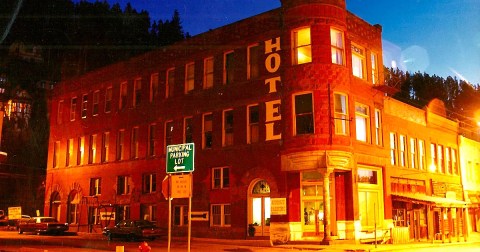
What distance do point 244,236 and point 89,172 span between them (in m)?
18.5

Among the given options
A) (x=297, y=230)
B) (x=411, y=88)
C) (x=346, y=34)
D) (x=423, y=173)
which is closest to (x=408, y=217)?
(x=423, y=173)

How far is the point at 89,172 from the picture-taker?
4238cm

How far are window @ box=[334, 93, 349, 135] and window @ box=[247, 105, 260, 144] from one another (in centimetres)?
514

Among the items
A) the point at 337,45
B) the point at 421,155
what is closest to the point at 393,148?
the point at 421,155

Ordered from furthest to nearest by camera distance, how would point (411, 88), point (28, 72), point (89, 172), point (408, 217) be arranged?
point (28, 72)
point (411, 88)
point (89, 172)
point (408, 217)

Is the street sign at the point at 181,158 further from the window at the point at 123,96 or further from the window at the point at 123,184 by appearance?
the window at the point at 123,96

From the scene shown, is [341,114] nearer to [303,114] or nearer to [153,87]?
[303,114]

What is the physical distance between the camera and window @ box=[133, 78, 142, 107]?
39.7 metres

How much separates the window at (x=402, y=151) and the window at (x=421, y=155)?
234cm

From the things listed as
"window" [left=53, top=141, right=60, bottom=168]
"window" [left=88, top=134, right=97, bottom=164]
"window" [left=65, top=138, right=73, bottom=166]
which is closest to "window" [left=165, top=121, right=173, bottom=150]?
"window" [left=88, top=134, right=97, bottom=164]

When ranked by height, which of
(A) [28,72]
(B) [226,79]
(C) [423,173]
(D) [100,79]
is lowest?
(C) [423,173]

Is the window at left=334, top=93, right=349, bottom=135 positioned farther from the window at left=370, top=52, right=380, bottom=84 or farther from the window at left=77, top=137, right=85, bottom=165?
the window at left=77, top=137, right=85, bottom=165

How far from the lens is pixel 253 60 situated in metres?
31.5

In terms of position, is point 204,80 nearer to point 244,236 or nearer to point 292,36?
point 292,36
